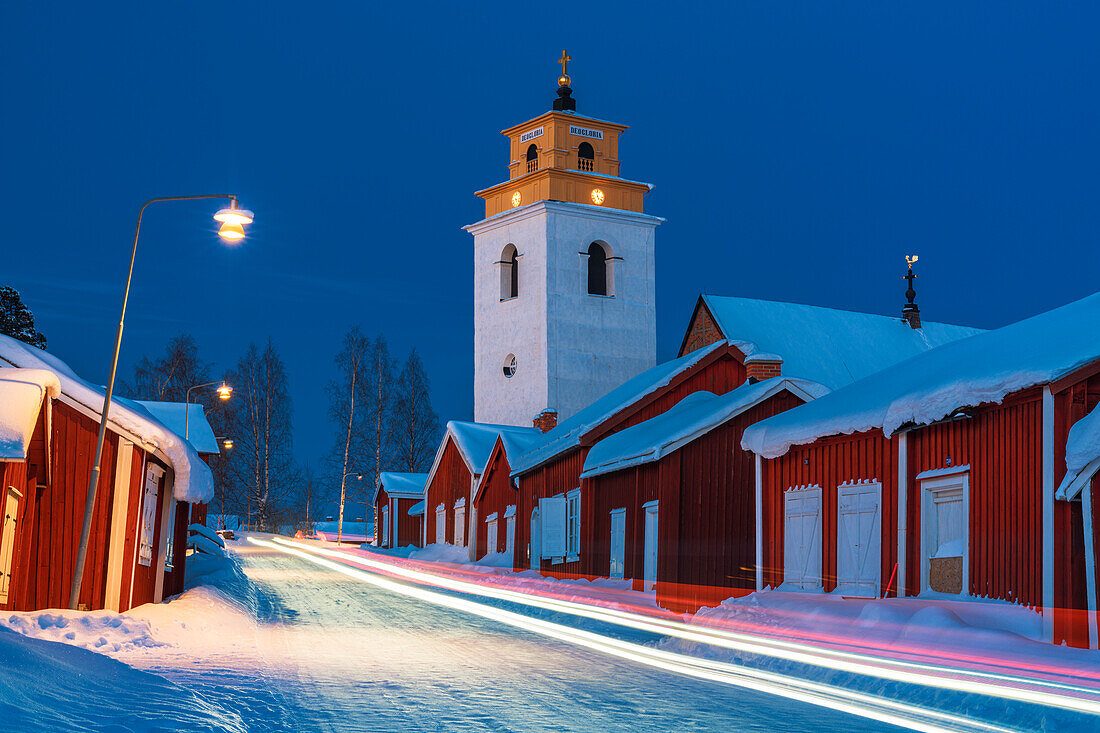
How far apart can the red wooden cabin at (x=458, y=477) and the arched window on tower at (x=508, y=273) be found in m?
12.9

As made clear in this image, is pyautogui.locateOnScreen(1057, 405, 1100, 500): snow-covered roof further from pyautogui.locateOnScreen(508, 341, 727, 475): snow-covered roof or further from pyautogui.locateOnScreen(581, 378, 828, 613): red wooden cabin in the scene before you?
pyautogui.locateOnScreen(508, 341, 727, 475): snow-covered roof

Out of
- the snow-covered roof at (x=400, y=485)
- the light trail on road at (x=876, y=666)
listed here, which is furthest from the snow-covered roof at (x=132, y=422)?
the snow-covered roof at (x=400, y=485)

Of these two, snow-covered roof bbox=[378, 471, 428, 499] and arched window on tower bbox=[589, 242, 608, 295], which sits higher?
arched window on tower bbox=[589, 242, 608, 295]

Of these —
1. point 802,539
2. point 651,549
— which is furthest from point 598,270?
point 802,539

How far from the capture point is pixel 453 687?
10766mm

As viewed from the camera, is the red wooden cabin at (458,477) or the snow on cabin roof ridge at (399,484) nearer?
the red wooden cabin at (458,477)

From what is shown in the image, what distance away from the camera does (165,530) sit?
19.9 metres

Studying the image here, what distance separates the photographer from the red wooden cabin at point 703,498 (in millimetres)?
22266

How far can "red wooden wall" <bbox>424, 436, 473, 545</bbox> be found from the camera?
43.7 meters

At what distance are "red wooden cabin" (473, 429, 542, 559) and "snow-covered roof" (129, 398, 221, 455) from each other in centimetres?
1095

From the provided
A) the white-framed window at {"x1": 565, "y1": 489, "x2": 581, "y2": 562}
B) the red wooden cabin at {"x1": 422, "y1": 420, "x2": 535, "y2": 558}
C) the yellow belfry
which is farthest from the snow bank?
the yellow belfry

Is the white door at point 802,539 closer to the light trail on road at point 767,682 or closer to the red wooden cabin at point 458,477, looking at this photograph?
the light trail on road at point 767,682

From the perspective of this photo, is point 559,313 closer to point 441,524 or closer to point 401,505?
point 401,505

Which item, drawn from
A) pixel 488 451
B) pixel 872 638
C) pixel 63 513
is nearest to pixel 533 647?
pixel 872 638
